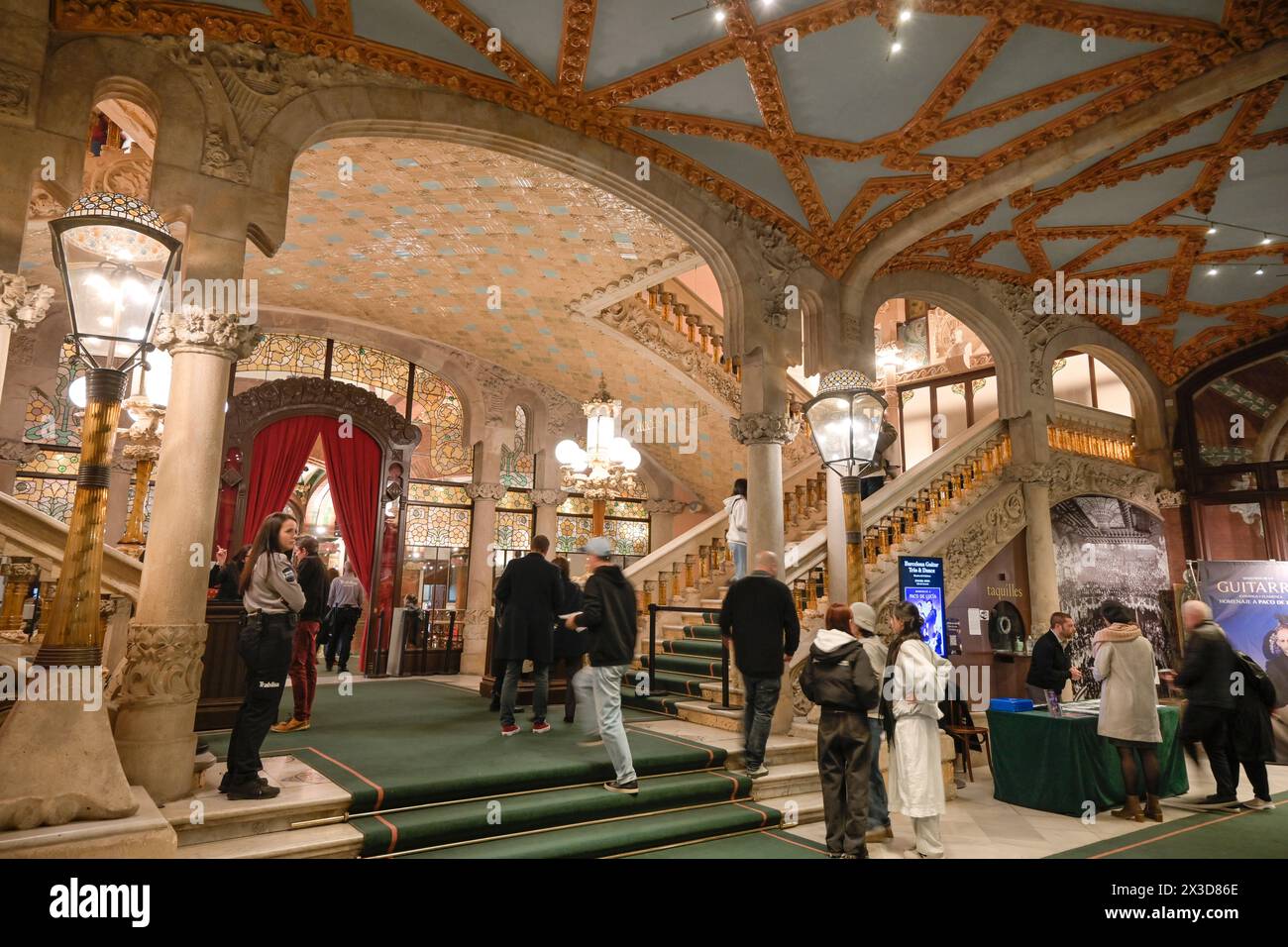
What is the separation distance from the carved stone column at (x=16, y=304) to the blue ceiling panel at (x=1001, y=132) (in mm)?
6760

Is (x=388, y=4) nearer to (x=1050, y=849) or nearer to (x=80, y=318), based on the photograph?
(x=80, y=318)

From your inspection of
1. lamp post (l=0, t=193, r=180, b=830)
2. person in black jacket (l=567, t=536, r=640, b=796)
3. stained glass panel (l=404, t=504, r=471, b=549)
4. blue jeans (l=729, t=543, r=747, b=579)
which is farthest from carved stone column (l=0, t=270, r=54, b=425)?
stained glass panel (l=404, t=504, r=471, b=549)

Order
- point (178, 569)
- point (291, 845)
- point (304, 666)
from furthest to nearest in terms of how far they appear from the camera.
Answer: point (304, 666) < point (178, 569) < point (291, 845)

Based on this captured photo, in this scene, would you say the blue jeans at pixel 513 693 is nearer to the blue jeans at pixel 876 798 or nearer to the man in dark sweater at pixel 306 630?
the man in dark sweater at pixel 306 630

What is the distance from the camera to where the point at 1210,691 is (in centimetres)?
577

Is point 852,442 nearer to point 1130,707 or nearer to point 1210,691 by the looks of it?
point 1130,707

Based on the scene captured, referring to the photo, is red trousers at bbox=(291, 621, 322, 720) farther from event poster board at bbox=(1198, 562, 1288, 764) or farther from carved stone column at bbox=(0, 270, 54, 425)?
event poster board at bbox=(1198, 562, 1288, 764)

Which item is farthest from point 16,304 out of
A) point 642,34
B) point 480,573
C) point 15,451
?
point 480,573

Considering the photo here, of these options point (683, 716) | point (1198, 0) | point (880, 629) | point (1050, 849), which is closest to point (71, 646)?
point (683, 716)

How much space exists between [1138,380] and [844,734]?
1088 centimetres

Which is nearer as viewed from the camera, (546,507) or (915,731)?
(915,731)

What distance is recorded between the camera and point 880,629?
7551mm

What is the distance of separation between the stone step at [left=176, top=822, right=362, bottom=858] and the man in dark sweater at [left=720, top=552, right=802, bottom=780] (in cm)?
273

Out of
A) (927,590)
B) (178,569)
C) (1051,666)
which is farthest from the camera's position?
(927,590)
